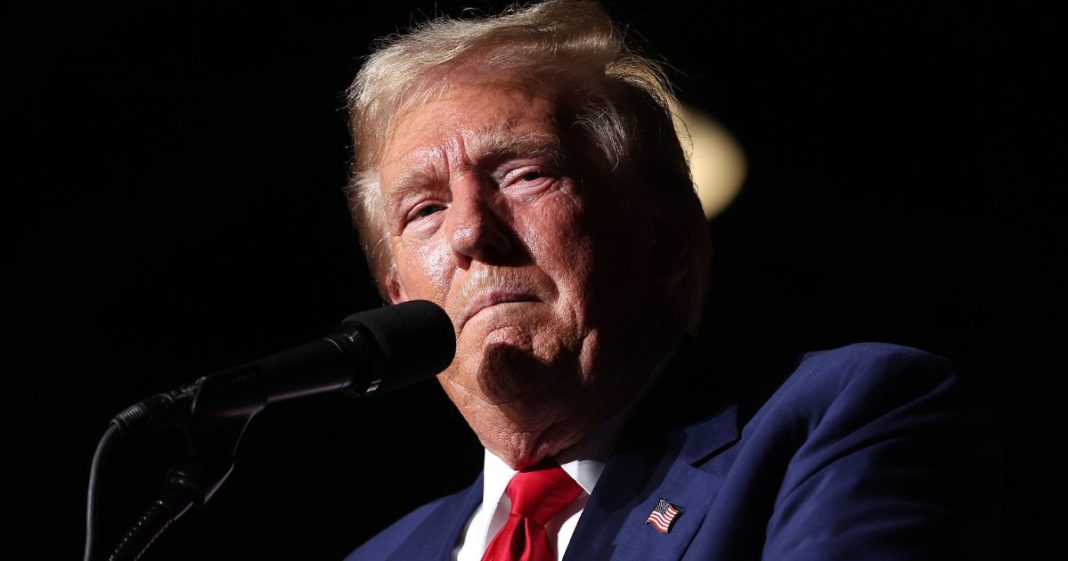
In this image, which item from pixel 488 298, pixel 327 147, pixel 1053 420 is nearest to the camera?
pixel 488 298

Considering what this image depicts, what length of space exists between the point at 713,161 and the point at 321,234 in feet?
4.45

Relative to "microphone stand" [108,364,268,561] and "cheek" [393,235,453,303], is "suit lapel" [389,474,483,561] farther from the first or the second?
"microphone stand" [108,364,268,561]

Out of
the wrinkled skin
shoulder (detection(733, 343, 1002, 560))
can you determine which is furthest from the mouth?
shoulder (detection(733, 343, 1002, 560))

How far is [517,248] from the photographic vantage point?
2322mm

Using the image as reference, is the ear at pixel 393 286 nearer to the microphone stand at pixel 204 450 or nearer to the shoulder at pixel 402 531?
the shoulder at pixel 402 531

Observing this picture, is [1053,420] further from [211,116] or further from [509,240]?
[211,116]

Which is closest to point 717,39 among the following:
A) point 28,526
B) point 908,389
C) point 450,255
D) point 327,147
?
point 327,147

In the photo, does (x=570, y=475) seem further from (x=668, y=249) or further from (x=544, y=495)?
(x=668, y=249)

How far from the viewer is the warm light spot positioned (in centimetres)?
355

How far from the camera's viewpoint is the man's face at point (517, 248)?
7.48 feet

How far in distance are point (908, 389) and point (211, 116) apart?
234 centimetres

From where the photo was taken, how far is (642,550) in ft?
6.62

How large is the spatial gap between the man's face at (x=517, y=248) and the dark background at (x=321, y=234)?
3.37 ft

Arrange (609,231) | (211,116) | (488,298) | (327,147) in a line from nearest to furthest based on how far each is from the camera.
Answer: (488,298) < (609,231) < (211,116) < (327,147)
